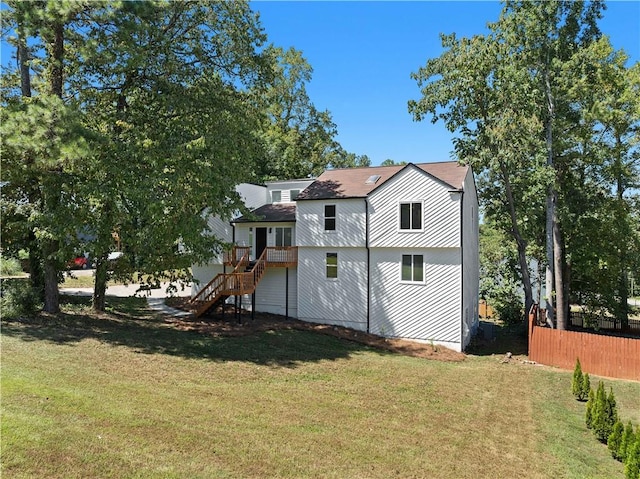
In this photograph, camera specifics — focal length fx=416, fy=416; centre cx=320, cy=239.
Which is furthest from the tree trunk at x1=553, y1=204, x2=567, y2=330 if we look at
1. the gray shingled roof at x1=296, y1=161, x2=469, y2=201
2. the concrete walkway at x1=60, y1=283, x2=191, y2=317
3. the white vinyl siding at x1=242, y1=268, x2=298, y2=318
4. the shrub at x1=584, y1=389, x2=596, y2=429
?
the concrete walkway at x1=60, y1=283, x2=191, y2=317

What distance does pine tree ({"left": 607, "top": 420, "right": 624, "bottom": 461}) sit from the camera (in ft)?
29.1

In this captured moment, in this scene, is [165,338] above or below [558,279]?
below

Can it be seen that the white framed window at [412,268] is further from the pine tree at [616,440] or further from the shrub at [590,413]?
the pine tree at [616,440]

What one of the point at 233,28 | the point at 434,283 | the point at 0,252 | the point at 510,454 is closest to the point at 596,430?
the point at 510,454

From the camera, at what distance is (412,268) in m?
19.6

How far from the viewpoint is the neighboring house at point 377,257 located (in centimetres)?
1889

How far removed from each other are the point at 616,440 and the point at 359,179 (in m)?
16.3

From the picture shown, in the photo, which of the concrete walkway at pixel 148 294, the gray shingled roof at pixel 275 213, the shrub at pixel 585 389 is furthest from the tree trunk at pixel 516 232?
the concrete walkway at pixel 148 294

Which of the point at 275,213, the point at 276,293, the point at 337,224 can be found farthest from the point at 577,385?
the point at 275,213

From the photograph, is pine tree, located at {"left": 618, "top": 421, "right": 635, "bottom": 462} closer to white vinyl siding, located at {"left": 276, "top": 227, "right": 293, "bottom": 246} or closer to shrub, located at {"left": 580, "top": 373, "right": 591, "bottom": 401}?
shrub, located at {"left": 580, "top": 373, "right": 591, "bottom": 401}

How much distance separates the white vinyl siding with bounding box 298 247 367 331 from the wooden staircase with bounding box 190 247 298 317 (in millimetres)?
915

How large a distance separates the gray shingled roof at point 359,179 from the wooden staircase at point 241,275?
3.14 m

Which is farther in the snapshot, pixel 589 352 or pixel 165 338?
pixel 589 352

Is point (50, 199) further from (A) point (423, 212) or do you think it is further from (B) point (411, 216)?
(A) point (423, 212)
